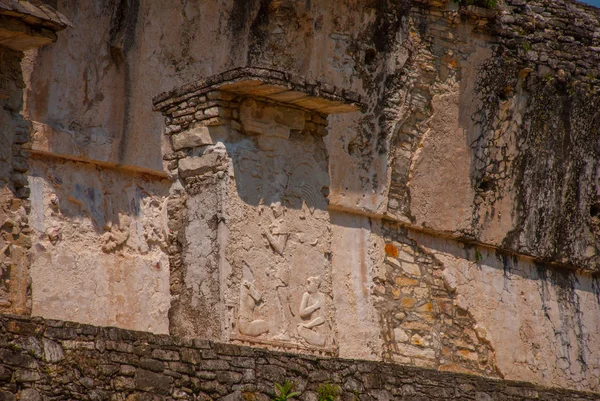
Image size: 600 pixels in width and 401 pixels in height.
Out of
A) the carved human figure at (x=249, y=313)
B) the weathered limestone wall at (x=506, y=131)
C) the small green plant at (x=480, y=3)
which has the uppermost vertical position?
the small green plant at (x=480, y=3)

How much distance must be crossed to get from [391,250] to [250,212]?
4.53 m

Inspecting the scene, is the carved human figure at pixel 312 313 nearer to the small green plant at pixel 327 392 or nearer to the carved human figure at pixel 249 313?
the carved human figure at pixel 249 313

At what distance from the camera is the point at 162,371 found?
7219 millimetres

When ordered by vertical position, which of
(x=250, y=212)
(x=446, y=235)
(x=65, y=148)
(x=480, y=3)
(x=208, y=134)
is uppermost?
(x=480, y=3)

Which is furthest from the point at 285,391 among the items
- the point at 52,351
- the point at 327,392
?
the point at 52,351

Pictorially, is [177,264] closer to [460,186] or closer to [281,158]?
[281,158]

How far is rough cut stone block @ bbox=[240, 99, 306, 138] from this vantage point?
9.02m

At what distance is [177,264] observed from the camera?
8961 mm

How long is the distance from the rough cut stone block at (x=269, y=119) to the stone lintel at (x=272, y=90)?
0.18ft

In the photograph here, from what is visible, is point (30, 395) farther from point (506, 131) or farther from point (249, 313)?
point (506, 131)

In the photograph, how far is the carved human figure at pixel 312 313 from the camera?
8953 millimetres

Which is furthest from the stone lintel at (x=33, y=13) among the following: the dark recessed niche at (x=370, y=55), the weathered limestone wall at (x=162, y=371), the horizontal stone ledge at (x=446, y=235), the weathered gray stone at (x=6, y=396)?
the dark recessed niche at (x=370, y=55)

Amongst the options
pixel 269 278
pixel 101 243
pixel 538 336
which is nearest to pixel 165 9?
pixel 101 243

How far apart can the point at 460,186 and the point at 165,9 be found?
3658 mm
